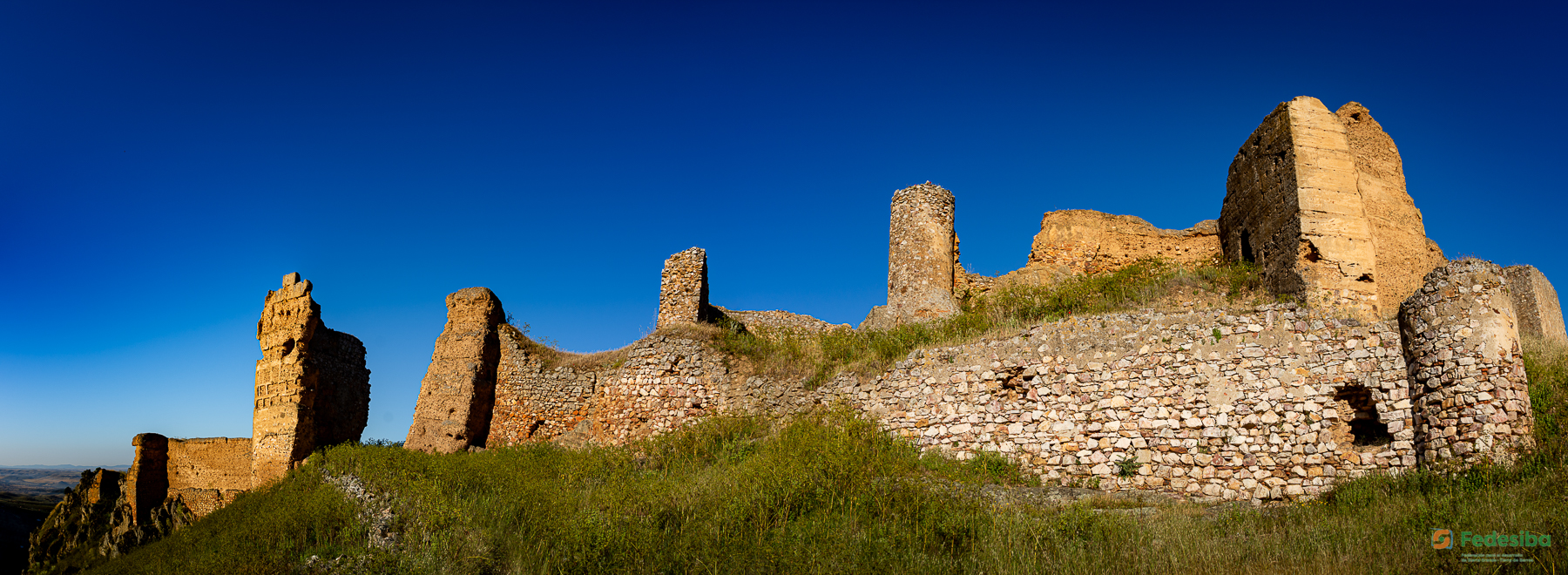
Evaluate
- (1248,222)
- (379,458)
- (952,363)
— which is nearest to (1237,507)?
(952,363)

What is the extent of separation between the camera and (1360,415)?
9516 millimetres

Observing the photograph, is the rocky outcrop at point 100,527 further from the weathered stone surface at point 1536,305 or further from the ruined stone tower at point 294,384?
the weathered stone surface at point 1536,305

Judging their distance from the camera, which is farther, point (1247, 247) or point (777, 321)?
point (777, 321)

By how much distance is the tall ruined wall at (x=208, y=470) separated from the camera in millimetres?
13391

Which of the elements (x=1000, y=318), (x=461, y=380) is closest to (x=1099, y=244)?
(x=1000, y=318)

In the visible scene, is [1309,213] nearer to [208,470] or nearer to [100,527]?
[208,470]

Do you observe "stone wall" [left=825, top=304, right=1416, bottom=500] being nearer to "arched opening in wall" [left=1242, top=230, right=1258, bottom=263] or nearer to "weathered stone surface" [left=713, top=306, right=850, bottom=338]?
"arched opening in wall" [left=1242, top=230, right=1258, bottom=263]

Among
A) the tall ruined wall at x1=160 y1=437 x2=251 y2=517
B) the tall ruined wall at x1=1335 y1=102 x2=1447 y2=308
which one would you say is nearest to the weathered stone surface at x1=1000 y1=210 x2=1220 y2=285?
the tall ruined wall at x1=1335 y1=102 x2=1447 y2=308

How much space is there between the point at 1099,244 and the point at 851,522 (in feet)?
41.3

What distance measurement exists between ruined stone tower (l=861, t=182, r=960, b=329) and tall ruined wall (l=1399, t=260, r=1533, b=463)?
9.01m

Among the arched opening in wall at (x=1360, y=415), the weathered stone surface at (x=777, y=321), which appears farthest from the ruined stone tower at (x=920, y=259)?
the arched opening in wall at (x=1360, y=415)

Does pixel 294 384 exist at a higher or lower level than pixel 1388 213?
lower

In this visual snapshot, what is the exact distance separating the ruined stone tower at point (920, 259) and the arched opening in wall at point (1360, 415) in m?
8.26

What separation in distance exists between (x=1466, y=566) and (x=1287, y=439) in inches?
161
